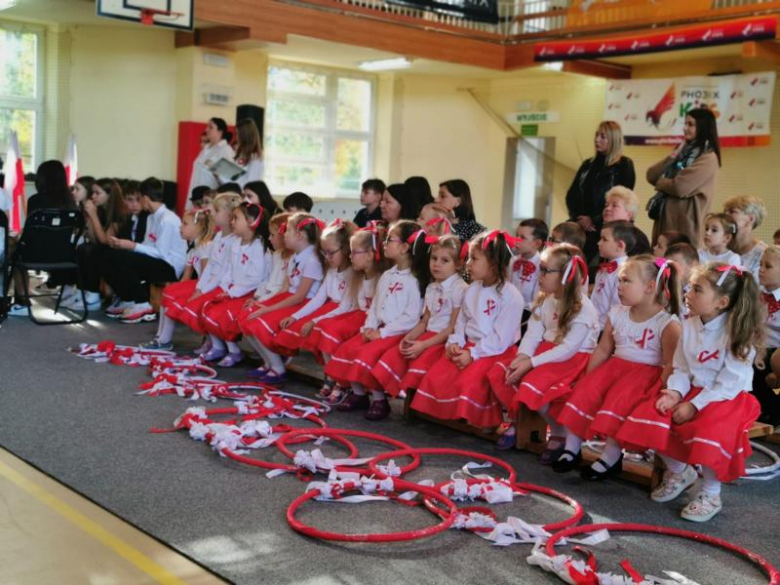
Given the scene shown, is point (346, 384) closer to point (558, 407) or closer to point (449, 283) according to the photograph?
point (449, 283)

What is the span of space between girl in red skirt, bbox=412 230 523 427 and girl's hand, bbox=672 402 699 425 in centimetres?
99

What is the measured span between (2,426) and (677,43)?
8.44 metres

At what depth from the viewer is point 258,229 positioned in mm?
6000

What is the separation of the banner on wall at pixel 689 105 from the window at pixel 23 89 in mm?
7041

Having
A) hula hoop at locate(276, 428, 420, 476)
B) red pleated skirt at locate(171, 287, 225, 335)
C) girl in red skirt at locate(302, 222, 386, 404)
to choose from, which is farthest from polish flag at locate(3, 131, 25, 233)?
hula hoop at locate(276, 428, 420, 476)

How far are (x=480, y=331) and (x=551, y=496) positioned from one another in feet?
3.35

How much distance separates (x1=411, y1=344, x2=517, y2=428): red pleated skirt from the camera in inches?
163

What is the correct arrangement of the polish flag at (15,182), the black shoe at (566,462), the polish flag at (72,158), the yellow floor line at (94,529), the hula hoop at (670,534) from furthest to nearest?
the polish flag at (72,158)
the polish flag at (15,182)
the black shoe at (566,462)
the hula hoop at (670,534)
the yellow floor line at (94,529)

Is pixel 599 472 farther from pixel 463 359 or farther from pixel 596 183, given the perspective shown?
pixel 596 183

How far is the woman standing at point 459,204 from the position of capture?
229 inches

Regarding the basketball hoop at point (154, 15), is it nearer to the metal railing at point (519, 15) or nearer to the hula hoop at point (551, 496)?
the metal railing at point (519, 15)

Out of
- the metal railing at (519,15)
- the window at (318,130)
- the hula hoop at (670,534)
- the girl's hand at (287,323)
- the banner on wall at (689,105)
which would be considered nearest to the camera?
the hula hoop at (670,534)

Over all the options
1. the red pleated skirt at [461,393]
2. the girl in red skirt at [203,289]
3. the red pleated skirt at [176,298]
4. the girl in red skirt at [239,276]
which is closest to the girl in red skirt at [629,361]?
the red pleated skirt at [461,393]

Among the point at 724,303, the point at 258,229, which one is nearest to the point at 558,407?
the point at 724,303
